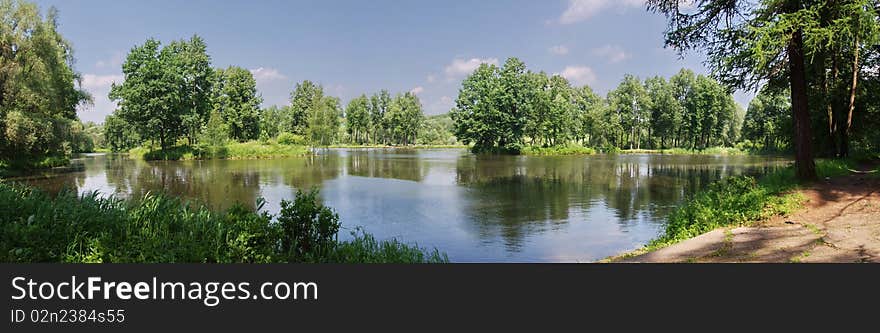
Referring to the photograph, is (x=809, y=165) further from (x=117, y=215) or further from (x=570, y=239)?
(x=117, y=215)

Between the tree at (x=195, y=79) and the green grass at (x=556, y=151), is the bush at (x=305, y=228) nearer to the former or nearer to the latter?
the tree at (x=195, y=79)

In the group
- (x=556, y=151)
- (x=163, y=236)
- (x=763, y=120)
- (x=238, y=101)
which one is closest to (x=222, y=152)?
(x=238, y=101)

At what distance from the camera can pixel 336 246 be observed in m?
8.95

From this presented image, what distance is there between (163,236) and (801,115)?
16414 mm

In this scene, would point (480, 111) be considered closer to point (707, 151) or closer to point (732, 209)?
point (707, 151)

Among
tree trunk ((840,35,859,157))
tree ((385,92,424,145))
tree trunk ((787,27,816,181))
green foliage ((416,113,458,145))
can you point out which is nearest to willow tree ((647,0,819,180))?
tree trunk ((787,27,816,181))

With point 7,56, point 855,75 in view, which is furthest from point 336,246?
point 7,56

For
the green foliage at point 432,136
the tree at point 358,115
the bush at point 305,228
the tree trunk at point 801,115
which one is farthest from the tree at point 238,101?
the tree trunk at point 801,115

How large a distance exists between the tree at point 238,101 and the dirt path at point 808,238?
7018 centimetres

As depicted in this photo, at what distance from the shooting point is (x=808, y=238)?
8.49 m

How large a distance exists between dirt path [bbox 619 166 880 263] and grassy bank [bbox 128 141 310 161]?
55480mm

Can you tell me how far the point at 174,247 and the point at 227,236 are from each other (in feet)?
2.59

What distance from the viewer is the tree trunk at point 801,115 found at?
13.4 m

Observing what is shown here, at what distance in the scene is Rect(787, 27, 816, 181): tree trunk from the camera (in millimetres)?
13375
